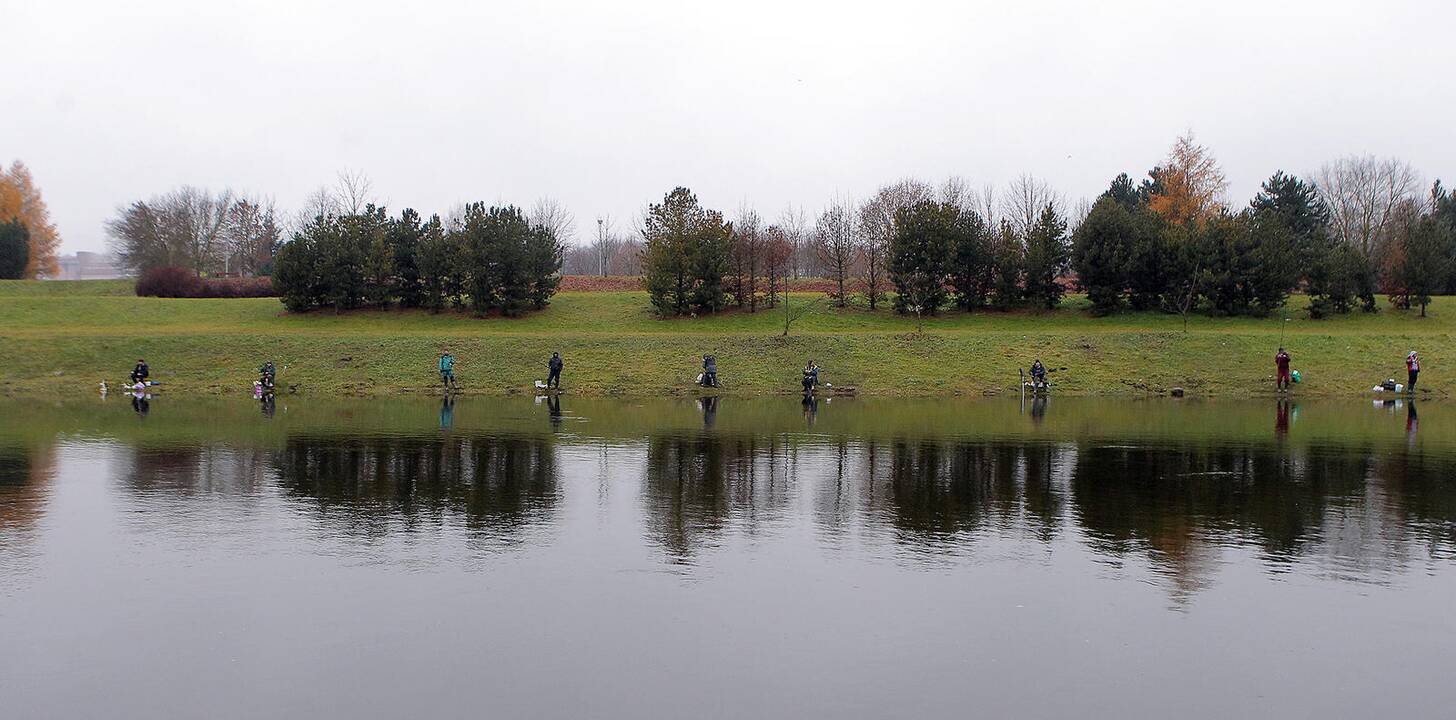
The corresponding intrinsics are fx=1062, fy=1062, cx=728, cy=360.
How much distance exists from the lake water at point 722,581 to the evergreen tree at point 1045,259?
33.4m

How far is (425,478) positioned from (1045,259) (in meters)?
43.1

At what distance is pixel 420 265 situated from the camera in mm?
54250

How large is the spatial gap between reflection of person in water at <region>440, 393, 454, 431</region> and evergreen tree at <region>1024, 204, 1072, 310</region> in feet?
104

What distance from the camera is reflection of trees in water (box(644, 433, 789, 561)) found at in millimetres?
13641

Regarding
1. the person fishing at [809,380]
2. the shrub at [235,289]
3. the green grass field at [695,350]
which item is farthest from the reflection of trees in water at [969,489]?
the shrub at [235,289]

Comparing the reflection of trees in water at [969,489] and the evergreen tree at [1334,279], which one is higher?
the evergreen tree at [1334,279]

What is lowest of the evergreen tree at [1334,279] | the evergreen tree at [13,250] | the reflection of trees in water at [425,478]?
the reflection of trees in water at [425,478]

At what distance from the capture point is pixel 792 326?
169ft

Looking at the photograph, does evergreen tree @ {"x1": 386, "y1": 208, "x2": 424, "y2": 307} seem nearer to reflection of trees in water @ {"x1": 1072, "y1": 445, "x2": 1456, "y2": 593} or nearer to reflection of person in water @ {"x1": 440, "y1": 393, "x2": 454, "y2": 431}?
reflection of person in water @ {"x1": 440, "y1": 393, "x2": 454, "y2": 431}

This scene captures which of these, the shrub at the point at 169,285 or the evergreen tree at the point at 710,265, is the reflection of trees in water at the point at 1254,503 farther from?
the shrub at the point at 169,285

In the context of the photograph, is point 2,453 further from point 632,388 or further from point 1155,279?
point 1155,279

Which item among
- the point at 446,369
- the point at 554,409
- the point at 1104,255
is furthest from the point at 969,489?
the point at 1104,255

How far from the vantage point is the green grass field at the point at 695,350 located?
1510 inches

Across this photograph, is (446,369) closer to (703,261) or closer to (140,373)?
(140,373)
